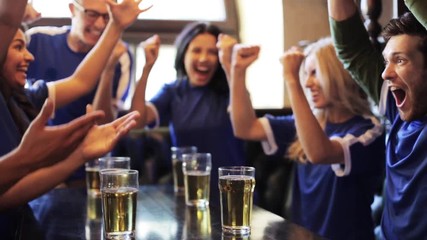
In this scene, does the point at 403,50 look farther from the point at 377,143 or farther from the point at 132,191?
the point at 132,191

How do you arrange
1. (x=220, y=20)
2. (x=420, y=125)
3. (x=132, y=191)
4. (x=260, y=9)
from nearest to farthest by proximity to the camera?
(x=132, y=191) < (x=420, y=125) < (x=260, y=9) < (x=220, y=20)

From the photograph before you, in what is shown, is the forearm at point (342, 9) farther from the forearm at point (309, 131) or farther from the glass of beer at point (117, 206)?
the glass of beer at point (117, 206)

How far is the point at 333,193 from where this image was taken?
5.09 ft

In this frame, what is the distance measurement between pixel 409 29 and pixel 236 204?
0.51 meters

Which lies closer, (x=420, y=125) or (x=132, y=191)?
(x=132, y=191)

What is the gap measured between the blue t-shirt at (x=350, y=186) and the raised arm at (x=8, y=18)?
0.88 meters

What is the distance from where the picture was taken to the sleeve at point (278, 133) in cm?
174

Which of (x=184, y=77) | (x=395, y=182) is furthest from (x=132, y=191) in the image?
(x=184, y=77)

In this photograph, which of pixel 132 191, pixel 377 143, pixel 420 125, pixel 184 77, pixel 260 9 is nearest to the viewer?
pixel 132 191

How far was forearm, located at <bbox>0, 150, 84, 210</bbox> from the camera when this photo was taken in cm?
112

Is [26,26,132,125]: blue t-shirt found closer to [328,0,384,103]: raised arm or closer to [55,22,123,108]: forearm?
[55,22,123,108]: forearm

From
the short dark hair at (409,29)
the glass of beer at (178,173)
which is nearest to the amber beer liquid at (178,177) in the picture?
the glass of beer at (178,173)

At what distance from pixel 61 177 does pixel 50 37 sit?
733mm

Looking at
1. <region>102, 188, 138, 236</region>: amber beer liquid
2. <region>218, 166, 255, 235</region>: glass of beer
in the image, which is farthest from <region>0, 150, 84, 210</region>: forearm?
<region>218, 166, 255, 235</region>: glass of beer
